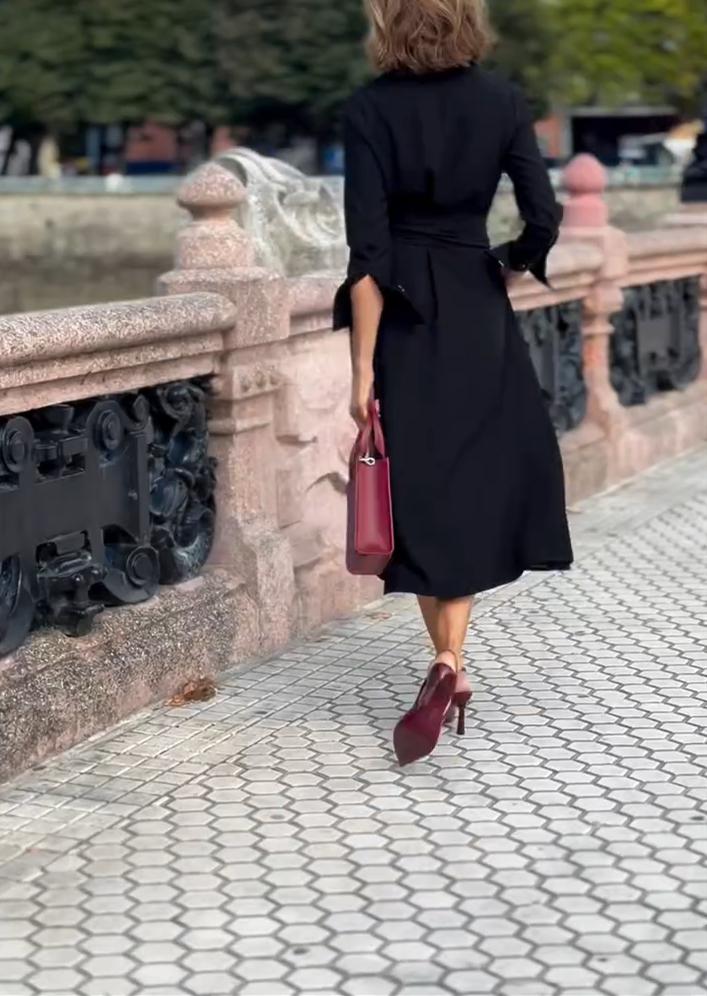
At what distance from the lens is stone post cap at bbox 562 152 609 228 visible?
10.8 m

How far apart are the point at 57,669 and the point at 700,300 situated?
26.1 ft

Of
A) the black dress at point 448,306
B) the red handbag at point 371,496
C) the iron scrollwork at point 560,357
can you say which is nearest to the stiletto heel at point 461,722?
the black dress at point 448,306

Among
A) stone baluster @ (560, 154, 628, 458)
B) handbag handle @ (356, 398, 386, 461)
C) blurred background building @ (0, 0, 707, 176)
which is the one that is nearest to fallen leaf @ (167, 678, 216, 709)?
handbag handle @ (356, 398, 386, 461)

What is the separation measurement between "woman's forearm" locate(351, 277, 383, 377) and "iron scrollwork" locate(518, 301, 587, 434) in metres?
4.40

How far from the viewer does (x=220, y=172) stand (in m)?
6.73

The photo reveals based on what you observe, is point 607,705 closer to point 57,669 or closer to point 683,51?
point 57,669

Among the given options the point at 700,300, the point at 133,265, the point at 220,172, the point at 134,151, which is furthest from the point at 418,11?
the point at 134,151

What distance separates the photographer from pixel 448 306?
5.23 meters

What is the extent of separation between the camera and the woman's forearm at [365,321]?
5.14 metres

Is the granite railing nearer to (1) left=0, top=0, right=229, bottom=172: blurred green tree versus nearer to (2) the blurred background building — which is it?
(2) the blurred background building

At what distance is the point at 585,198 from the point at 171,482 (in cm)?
509

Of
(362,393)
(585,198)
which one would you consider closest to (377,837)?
(362,393)

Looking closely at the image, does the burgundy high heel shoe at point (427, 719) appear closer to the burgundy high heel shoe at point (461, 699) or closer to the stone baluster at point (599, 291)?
the burgundy high heel shoe at point (461, 699)

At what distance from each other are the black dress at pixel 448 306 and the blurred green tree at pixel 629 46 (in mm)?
42830
